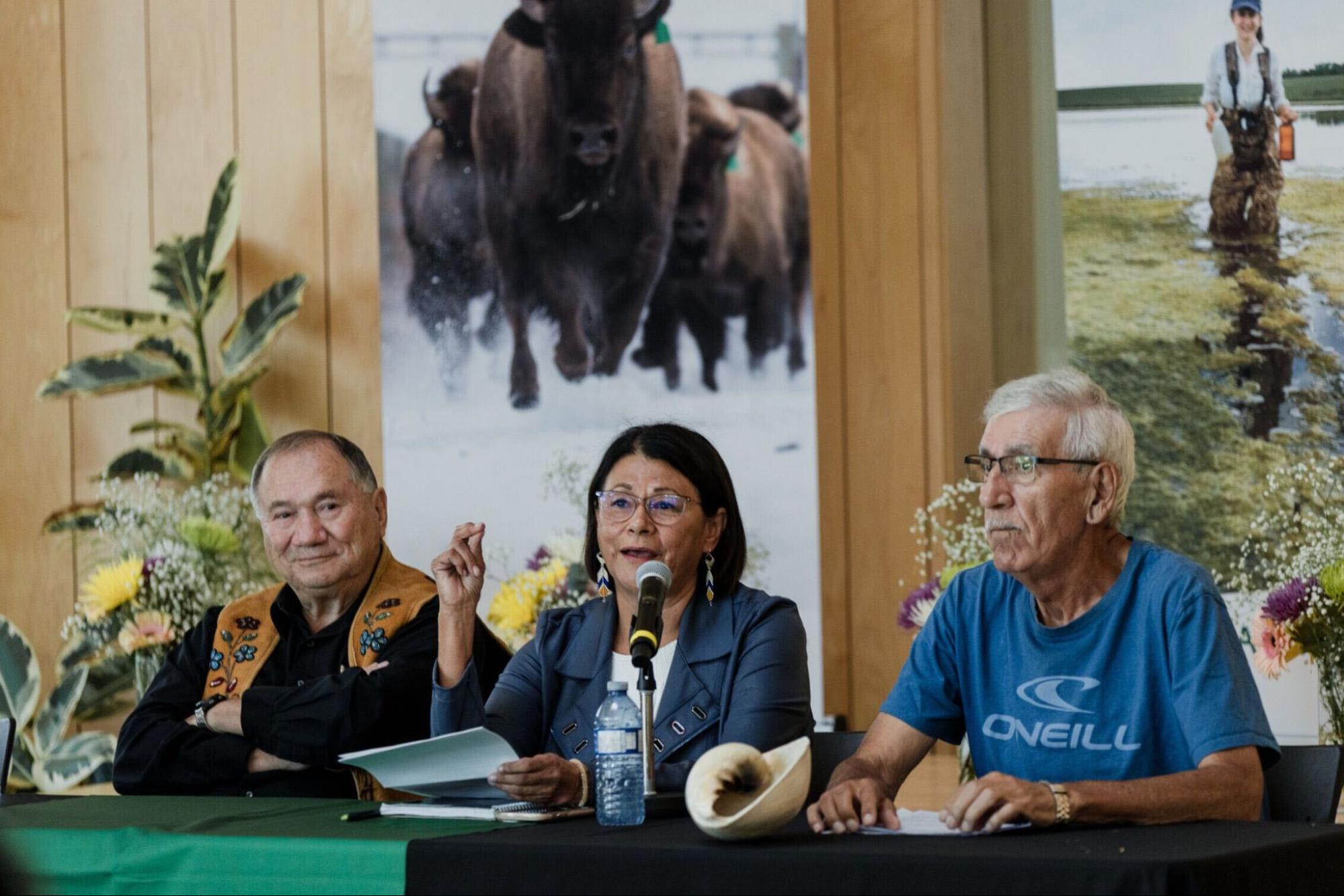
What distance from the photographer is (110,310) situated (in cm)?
487

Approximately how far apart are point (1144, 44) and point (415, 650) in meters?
2.91

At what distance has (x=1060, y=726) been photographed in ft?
8.07

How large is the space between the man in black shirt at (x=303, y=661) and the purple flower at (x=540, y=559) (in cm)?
89

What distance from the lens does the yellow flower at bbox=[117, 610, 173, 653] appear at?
4148mm

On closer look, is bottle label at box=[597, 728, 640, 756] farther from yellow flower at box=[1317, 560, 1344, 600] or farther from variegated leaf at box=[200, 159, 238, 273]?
variegated leaf at box=[200, 159, 238, 273]

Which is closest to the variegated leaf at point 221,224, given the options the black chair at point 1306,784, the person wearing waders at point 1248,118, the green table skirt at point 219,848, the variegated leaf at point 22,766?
the variegated leaf at point 22,766

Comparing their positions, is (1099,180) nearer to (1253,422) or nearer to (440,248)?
(1253,422)

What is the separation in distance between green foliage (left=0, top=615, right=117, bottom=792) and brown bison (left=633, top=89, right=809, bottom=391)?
74.7 inches

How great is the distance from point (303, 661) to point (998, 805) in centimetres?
170

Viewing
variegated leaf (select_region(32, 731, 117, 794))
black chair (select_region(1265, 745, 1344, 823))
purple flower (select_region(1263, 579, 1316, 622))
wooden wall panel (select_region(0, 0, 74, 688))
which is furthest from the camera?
wooden wall panel (select_region(0, 0, 74, 688))

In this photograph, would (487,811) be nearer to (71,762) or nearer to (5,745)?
(5,745)

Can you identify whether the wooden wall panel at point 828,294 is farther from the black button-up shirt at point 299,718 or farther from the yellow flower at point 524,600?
the black button-up shirt at point 299,718

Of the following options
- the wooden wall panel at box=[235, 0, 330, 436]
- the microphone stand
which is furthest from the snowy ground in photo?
the microphone stand

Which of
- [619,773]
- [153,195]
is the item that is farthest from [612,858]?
[153,195]
